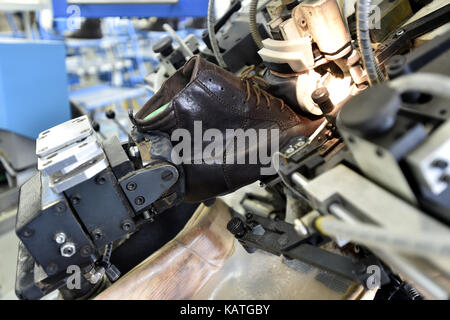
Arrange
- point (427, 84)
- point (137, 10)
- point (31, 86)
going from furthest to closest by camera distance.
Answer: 1. point (31, 86)
2. point (137, 10)
3. point (427, 84)

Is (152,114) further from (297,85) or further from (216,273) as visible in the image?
(216,273)

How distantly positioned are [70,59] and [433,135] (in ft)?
13.5

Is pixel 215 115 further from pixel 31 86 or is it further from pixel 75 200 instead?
pixel 31 86

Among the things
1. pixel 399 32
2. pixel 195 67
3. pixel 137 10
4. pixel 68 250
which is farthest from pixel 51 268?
pixel 137 10

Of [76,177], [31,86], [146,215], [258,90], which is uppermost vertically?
[31,86]

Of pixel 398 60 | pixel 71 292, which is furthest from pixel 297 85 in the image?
pixel 71 292

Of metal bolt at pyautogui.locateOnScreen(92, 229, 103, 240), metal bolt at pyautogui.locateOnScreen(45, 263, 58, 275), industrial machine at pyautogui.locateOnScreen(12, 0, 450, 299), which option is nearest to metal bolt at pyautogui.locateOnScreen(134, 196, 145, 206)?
industrial machine at pyautogui.locateOnScreen(12, 0, 450, 299)

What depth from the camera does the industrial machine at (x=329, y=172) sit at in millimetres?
535

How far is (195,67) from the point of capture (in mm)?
936

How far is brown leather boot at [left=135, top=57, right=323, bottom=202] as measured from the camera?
3.01ft

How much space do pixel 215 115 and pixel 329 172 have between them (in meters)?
0.38

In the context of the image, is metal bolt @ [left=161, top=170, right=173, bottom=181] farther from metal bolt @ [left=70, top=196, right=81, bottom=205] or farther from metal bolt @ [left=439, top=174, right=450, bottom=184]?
metal bolt @ [left=439, top=174, right=450, bottom=184]

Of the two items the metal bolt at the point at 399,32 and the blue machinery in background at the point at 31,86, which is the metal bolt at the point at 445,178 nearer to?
the metal bolt at the point at 399,32

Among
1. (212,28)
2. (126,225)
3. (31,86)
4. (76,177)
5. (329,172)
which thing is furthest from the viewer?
(31,86)
